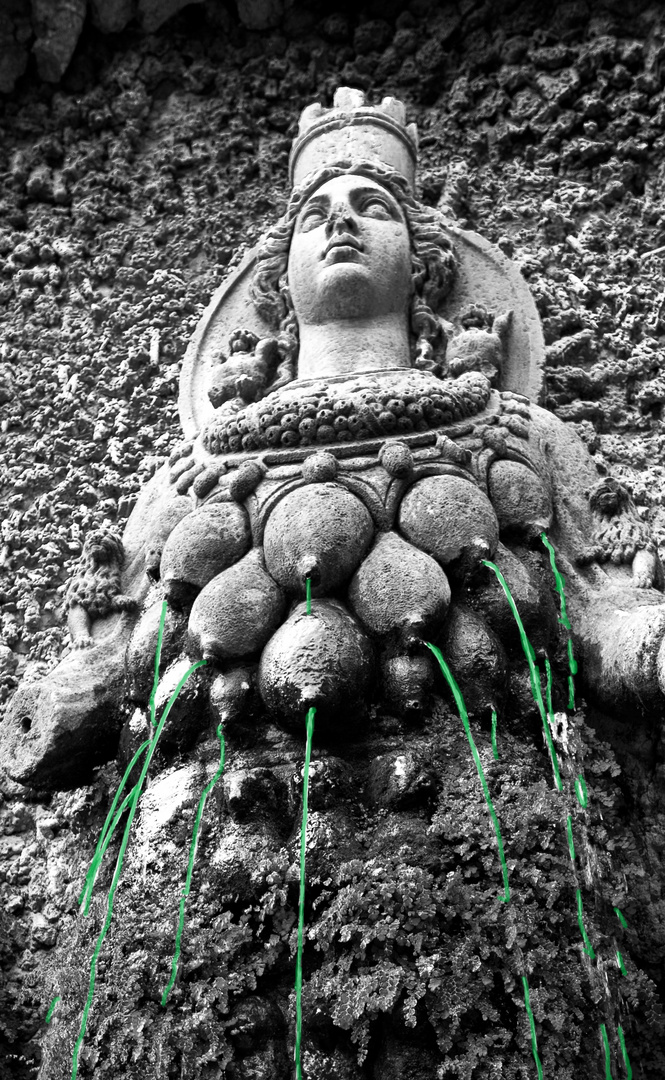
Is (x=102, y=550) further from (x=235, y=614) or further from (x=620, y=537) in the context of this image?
(x=620, y=537)

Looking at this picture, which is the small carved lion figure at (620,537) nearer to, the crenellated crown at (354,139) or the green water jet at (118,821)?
the green water jet at (118,821)

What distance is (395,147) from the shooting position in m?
4.56

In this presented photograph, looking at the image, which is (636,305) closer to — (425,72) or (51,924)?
(425,72)

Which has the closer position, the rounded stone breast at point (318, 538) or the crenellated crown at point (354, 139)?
the rounded stone breast at point (318, 538)

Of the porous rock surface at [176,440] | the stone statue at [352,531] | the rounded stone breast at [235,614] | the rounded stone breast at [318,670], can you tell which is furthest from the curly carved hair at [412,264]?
the rounded stone breast at [318,670]

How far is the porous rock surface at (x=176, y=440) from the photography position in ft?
7.62

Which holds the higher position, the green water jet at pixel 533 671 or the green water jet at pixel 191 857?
the green water jet at pixel 533 671

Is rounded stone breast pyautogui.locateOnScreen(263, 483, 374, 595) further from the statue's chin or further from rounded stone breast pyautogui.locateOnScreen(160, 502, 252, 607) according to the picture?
the statue's chin

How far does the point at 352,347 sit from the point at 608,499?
110 cm

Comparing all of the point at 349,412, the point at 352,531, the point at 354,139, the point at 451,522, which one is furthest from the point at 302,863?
the point at 354,139

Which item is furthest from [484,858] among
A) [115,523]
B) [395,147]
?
[395,147]

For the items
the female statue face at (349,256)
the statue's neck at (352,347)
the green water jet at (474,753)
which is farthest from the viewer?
the female statue face at (349,256)

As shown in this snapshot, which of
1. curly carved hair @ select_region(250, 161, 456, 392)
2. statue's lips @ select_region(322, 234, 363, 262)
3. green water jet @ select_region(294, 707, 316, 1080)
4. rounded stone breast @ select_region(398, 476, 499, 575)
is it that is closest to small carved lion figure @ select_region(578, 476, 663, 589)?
rounded stone breast @ select_region(398, 476, 499, 575)

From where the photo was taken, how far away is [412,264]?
13.7 feet
